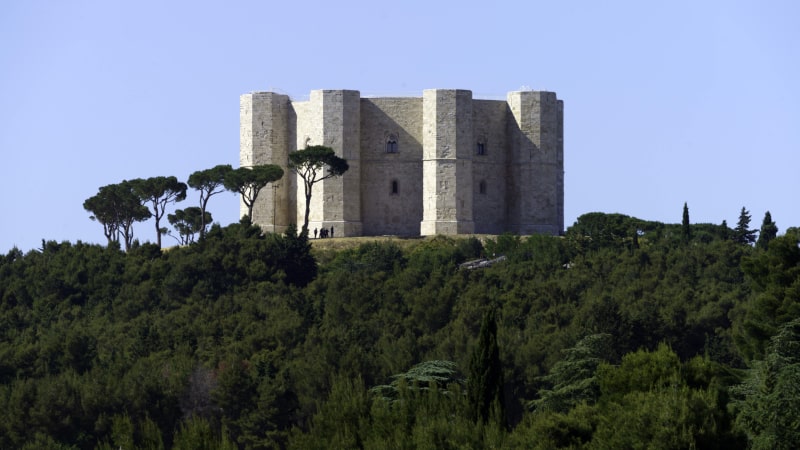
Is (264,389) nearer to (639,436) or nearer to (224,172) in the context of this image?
(639,436)

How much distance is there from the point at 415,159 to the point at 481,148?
2181 mm

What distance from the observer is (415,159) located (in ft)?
210

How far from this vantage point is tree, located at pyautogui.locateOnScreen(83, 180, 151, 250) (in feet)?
216

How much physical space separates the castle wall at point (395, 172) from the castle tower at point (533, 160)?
319cm

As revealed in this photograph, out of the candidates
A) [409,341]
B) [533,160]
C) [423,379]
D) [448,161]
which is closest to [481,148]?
[533,160]

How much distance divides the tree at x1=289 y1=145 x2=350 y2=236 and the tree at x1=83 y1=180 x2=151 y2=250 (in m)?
6.36

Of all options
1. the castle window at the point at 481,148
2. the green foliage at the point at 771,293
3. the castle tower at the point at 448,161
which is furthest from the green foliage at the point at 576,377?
the castle window at the point at 481,148

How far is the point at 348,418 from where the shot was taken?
126 feet

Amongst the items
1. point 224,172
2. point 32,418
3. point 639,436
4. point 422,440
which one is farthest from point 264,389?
point 224,172

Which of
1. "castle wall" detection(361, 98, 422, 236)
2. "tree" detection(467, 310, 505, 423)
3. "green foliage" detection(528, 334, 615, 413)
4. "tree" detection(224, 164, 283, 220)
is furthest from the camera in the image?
"castle wall" detection(361, 98, 422, 236)

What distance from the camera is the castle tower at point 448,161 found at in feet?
205

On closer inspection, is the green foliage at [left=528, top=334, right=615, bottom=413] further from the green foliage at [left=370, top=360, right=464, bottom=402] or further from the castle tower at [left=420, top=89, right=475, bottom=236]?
the castle tower at [left=420, top=89, right=475, bottom=236]

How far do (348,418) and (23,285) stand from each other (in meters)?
23.8

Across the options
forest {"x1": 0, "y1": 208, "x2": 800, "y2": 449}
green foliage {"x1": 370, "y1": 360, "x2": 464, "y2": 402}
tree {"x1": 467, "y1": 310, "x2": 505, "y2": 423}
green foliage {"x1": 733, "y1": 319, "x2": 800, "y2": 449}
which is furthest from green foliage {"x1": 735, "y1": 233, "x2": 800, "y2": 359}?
tree {"x1": 467, "y1": 310, "x2": 505, "y2": 423}
